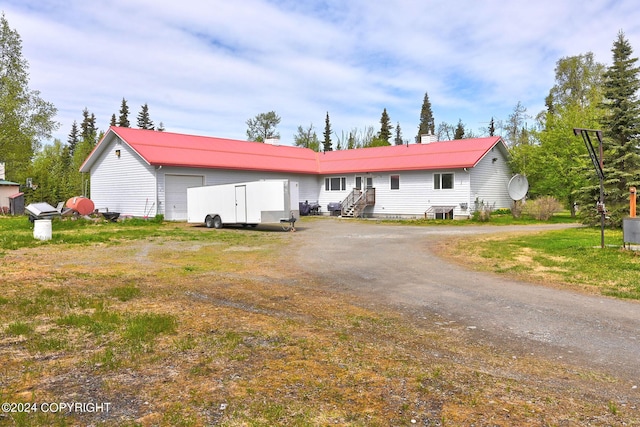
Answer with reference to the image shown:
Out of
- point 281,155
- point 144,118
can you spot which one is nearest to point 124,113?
point 144,118

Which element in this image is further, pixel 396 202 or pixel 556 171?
pixel 396 202

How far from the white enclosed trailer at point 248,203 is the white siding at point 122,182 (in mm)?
5018

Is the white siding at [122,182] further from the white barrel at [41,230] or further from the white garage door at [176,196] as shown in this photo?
the white barrel at [41,230]

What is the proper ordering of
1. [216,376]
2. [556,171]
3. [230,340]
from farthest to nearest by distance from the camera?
[556,171] → [230,340] → [216,376]

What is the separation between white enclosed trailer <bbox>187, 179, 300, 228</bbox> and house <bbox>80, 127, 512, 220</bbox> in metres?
4.85

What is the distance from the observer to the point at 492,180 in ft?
104

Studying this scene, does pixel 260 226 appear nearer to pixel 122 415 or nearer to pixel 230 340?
pixel 230 340

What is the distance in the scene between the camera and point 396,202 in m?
32.7

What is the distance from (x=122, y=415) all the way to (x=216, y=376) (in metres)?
0.96

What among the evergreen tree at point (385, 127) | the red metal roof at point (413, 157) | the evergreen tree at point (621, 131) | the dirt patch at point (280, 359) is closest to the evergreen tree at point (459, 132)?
the evergreen tree at point (385, 127)

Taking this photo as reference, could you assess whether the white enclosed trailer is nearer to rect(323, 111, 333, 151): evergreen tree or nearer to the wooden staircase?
the wooden staircase

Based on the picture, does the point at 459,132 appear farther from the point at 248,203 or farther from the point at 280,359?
the point at 280,359

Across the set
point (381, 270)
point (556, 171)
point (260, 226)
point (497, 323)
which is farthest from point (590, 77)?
point (497, 323)

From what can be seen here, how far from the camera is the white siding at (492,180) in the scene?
30.0 m
